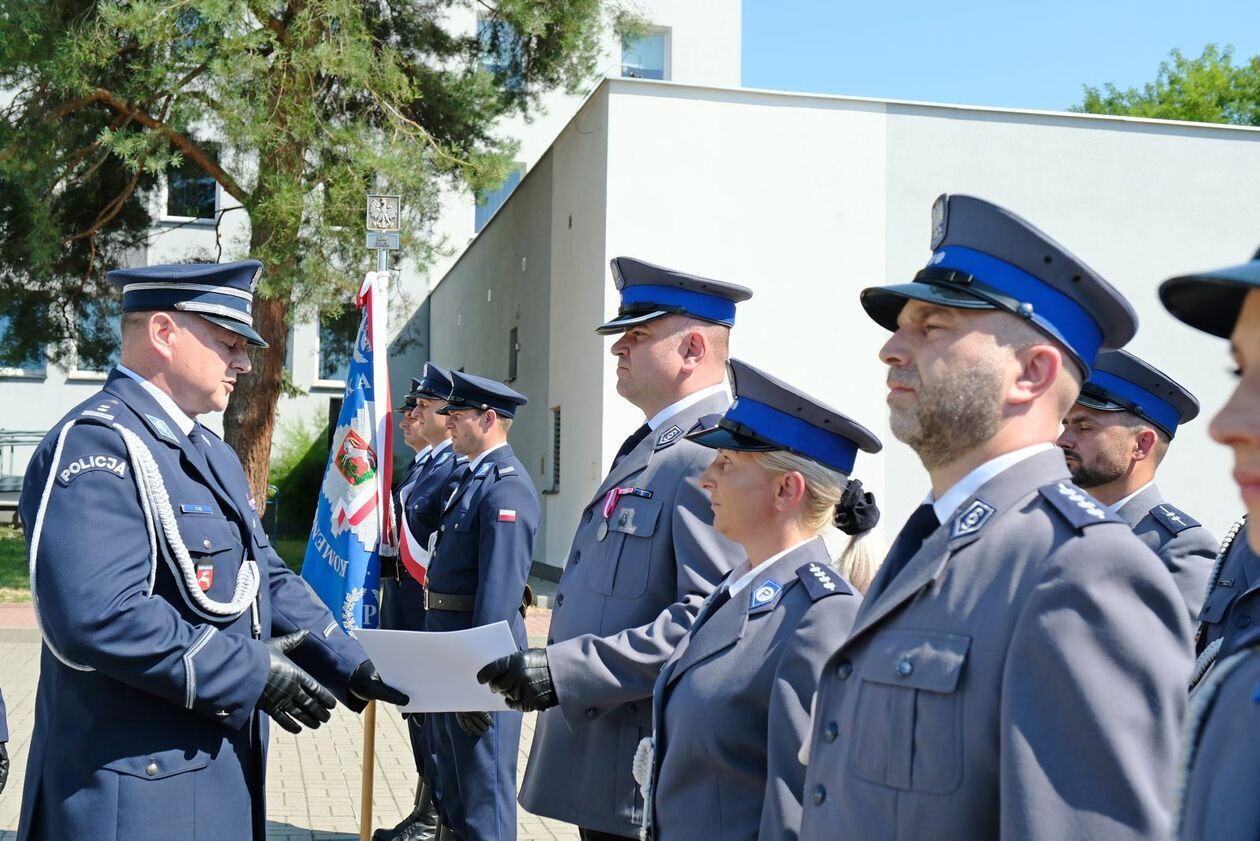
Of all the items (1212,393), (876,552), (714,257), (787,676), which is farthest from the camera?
(1212,393)

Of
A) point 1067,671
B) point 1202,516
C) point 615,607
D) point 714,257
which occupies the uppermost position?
point 714,257

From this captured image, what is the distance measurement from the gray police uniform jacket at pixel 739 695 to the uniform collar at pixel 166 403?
156 centimetres

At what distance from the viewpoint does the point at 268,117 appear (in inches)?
587

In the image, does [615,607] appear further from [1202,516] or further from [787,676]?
[1202,516]

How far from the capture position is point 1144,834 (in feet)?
6.09

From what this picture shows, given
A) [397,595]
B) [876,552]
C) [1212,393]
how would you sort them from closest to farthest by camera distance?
1. [876,552]
2. [397,595]
3. [1212,393]

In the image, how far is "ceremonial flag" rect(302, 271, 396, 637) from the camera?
260 inches

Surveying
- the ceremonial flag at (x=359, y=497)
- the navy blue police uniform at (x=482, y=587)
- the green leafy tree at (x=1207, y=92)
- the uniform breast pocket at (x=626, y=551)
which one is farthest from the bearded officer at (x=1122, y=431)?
the green leafy tree at (x=1207, y=92)

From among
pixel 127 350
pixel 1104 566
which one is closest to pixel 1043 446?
pixel 1104 566

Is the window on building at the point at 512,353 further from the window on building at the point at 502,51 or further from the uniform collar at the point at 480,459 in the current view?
the uniform collar at the point at 480,459

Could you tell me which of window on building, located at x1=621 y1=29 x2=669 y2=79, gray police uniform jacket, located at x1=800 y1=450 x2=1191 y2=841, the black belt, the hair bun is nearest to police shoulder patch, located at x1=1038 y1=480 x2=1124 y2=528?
gray police uniform jacket, located at x1=800 y1=450 x2=1191 y2=841

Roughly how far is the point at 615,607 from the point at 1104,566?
2014 millimetres

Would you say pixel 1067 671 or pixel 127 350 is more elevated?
pixel 127 350

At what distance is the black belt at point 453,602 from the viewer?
6531mm
